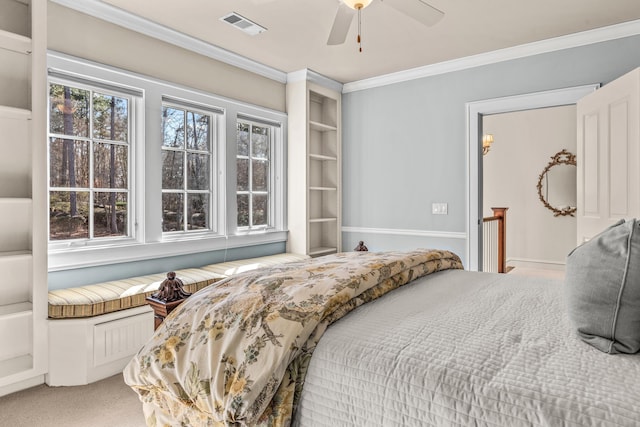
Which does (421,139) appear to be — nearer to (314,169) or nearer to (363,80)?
(363,80)

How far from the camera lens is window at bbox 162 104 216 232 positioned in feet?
11.3

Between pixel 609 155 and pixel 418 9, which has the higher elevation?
pixel 418 9

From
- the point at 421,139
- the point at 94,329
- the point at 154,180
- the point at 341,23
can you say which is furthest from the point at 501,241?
the point at 94,329

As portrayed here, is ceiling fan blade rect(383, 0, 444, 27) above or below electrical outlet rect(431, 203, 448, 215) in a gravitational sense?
above

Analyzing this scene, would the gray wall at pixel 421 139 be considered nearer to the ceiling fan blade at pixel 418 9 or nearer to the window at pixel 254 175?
the window at pixel 254 175

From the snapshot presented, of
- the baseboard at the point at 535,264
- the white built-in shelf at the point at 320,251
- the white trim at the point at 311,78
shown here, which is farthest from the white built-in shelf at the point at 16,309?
the baseboard at the point at 535,264

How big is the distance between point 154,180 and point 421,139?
2.64 meters

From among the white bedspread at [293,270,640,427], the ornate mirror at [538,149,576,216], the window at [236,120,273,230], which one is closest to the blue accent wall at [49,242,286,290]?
the window at [236,120,273,230]

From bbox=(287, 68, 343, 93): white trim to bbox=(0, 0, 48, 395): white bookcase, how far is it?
241 centimetres

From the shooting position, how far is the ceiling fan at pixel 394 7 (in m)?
2.21

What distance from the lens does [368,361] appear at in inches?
40.6

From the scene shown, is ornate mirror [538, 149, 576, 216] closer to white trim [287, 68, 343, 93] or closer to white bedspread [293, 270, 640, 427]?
white trim [287, 68, 343, 93]

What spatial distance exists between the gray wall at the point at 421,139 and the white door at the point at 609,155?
1.51 feet

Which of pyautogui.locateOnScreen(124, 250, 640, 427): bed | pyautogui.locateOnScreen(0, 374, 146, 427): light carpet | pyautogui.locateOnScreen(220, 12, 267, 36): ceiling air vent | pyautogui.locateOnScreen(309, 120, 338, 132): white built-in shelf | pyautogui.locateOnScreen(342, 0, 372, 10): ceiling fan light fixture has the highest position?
pyautogui.locateOnScreen(220, 12, 267, 36): ceiling air vent
